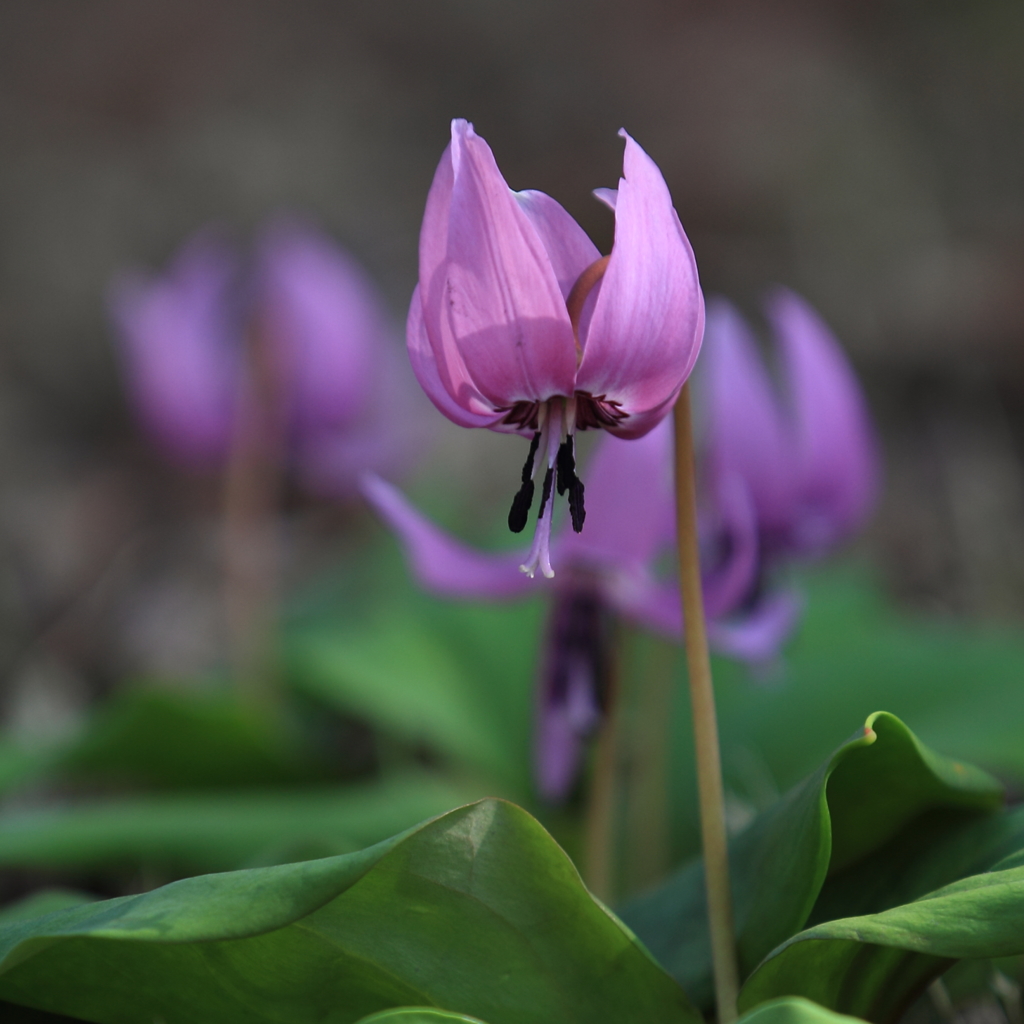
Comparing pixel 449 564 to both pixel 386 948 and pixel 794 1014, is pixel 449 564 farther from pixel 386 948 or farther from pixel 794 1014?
pixel 794 1014

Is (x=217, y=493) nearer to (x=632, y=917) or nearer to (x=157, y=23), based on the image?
(x=632, y=917)

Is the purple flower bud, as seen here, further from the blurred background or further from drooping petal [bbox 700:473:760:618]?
the blurred background

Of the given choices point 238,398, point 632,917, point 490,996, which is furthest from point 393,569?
point 490,996

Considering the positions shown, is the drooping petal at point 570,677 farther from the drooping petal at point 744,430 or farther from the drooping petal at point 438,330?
the drooping petal at point 438,330

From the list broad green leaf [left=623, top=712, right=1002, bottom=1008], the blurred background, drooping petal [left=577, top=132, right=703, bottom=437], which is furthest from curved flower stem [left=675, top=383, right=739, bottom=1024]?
the blurred background

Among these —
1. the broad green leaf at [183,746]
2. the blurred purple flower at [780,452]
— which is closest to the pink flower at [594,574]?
the blurred purple flower at [780,452]

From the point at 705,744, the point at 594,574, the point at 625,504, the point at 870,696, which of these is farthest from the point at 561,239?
the point at 870,696
